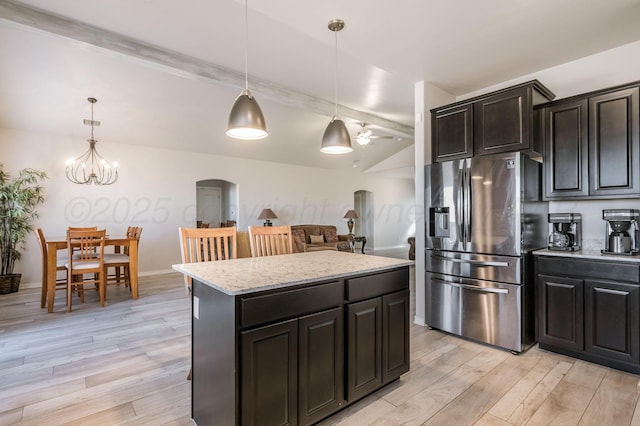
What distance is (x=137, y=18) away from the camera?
3100 millimetres

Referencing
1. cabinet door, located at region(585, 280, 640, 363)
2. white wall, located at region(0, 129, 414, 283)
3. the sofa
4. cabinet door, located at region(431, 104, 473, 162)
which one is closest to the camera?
cabinet door, located at region(585, 280, 640, 363)

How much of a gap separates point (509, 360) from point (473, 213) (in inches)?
52.3

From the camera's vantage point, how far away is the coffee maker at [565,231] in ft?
9.83

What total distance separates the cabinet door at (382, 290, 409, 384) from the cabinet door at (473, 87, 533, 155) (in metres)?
1.75

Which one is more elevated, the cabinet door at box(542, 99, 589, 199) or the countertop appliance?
the cabinet door at box(542, 99, 589, 199)

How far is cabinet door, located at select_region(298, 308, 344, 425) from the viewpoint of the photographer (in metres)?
1.73

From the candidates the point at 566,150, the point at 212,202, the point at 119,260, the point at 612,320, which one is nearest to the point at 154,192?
the point at 119,260

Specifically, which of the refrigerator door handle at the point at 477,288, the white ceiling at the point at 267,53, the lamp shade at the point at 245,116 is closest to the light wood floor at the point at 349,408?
the refrigerator door handle at the point at 477,288

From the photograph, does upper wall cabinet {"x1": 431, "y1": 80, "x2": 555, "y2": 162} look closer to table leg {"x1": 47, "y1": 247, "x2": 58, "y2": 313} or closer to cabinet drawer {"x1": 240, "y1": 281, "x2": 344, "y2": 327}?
cabinet drawer {"x1": 240, "y1": 281, "x2": 344, "y2": 327}

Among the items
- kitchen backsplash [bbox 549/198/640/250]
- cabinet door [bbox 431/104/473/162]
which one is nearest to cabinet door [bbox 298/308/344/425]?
cabinet door [bbox 431/104/473/162]

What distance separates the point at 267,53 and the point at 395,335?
3294 millimetres

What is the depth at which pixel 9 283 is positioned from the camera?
4.92 m

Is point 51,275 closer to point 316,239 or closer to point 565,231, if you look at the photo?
point 316,239

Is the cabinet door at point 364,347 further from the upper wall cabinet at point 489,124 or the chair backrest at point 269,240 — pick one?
the upper wall cabinet at point 489,124
